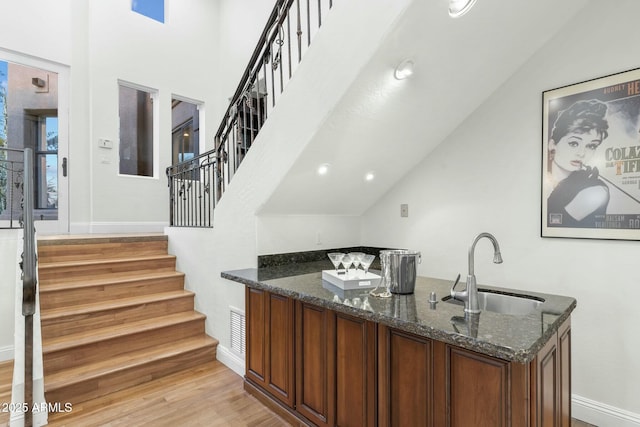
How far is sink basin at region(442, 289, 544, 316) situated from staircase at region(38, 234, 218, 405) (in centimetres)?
252

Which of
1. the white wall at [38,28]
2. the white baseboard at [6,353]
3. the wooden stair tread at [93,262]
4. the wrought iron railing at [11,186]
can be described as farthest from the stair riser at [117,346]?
the white wall at [38,28]

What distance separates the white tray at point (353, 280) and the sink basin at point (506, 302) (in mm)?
460

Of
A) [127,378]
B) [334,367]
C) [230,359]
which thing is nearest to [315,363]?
[334,367]

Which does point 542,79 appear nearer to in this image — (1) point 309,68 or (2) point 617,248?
(2) point 617,248

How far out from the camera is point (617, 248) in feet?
7.14

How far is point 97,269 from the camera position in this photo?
3.52m

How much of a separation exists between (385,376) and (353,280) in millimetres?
589

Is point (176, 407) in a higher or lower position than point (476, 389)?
lower

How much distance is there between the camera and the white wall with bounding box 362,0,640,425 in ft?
7.12

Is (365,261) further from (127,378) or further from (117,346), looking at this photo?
(117,346)

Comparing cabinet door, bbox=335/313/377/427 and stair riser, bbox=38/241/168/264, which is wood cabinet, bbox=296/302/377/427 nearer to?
cabinet door, bbox=335/313/377/427

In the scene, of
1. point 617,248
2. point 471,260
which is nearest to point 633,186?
point 617,248

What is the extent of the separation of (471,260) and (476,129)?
1.57m

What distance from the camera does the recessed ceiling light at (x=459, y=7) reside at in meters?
1.67
